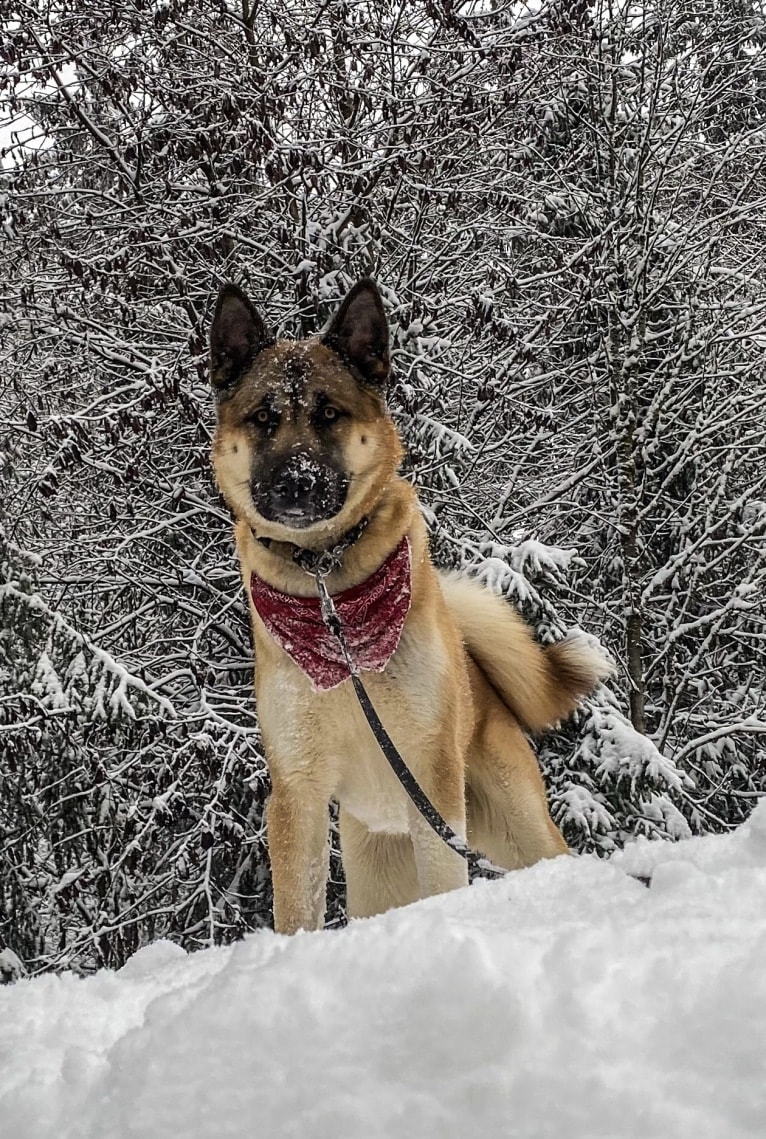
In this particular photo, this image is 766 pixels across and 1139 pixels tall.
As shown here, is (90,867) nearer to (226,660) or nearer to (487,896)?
(226,660)

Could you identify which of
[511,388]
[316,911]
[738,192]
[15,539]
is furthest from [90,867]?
[738,192]

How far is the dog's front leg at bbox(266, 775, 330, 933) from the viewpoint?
303 cm

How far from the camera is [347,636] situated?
298cm

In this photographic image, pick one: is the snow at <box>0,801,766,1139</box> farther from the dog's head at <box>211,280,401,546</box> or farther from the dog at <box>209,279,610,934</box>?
the dog's head at <box>211,280,401,546</box>

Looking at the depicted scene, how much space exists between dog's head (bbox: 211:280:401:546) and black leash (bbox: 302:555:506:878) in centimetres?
7

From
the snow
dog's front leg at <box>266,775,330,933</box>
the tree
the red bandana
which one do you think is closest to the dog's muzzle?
the red bandana

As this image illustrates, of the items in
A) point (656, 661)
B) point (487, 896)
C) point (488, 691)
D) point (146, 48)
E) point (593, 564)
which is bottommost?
point (656, 661)

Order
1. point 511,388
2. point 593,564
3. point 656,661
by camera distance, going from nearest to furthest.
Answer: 1. point 511,388
2. point 656,661
3. point 593,564

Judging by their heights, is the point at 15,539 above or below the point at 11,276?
below

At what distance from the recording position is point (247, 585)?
3309 mm

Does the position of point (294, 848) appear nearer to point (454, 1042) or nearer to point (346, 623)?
point (346, 623)

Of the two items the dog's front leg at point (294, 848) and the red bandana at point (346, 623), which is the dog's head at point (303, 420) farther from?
the dog's front leg at point (294, 848)

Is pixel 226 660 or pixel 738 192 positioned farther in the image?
pixel 738 192

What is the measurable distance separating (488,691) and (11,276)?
4.90 meters
